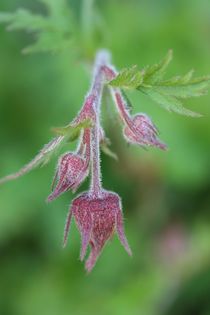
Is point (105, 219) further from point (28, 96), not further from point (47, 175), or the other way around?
point (28, 96)

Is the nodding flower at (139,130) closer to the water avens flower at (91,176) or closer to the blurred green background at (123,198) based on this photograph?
the water avens flower at (91,176)

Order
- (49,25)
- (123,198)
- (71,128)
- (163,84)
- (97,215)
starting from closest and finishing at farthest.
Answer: (71,128) < (97,215) < (163,84) < (49,25) < (123,198)

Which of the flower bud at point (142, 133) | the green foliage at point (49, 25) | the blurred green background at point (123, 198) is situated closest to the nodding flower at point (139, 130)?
the flower bud at point (142, 133)

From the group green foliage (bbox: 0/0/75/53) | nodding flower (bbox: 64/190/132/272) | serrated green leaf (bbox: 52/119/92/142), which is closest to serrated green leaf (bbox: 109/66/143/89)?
serrated green leaf (bbox: 52/119/92/142)

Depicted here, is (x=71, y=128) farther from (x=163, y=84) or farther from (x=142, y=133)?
(x=163, y=84)

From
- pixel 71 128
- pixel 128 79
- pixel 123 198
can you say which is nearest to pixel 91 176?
pixel 71 128

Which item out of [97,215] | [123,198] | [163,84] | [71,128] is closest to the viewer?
[71,128]
